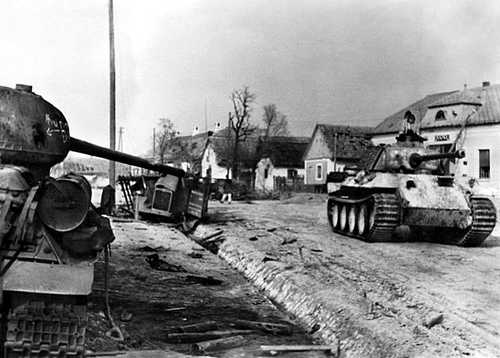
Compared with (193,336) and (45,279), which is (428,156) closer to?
(193,336)

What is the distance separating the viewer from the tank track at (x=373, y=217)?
15.6 metres

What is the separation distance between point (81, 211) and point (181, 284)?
6.80 meters

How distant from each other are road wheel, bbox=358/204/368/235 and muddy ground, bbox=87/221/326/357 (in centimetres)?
376

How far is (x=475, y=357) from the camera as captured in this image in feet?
21.7

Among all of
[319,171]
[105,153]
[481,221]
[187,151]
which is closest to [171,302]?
[105,153]

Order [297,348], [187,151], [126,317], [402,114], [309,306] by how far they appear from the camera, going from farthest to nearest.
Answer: [187,151]
[402,114]
[309,306]
[126,317]
[297,348]

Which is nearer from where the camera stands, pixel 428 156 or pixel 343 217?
pixel 428 156

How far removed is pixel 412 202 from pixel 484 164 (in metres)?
24.0

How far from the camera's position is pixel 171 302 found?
32.7ft

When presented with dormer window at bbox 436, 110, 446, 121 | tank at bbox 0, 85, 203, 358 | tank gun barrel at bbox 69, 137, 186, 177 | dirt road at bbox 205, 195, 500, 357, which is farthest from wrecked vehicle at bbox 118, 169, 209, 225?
dormer window at bbox 436, 110, 446, 121

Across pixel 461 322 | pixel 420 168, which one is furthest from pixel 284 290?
pixel 420 168

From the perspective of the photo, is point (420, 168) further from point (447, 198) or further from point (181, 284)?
point (181, 284)

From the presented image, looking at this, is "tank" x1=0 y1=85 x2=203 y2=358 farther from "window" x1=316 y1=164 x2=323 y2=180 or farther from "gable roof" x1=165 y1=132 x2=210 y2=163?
"gable roof" x1=165 y1=132 x2=210 y2=163

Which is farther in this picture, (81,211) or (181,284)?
(181,284)
